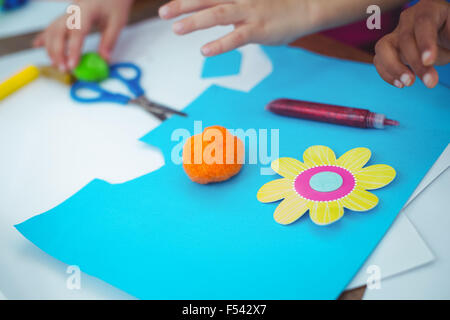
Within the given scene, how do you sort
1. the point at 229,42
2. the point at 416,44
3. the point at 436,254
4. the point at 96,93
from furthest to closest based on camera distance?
the point at 96,93
the point at 229,42
the point at 416,44
the point at 436,254

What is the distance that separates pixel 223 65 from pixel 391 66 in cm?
31

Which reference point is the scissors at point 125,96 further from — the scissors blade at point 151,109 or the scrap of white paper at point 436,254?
the scrap of white paper at point 436,254

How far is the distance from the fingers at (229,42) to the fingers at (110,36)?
265 mm

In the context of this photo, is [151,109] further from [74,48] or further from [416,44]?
[416,44]

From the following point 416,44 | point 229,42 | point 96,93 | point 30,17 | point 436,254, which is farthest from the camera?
point 30,17

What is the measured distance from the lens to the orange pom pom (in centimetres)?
50

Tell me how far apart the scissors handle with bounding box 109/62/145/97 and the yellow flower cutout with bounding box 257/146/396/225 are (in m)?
0.30

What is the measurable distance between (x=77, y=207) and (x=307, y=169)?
10.7 inches

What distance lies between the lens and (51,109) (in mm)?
715

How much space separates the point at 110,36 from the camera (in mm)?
821

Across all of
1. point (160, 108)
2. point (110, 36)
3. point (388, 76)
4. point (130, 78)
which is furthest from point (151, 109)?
point (388, 76)

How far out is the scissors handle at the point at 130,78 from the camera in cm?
72

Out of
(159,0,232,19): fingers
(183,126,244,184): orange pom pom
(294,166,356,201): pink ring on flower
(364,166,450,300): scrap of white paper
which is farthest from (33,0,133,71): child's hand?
(364,166,450,300): scrap of white paper

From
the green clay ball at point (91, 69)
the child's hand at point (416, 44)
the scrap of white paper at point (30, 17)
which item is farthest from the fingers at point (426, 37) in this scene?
the scrap of white paper at point (30, 17)
